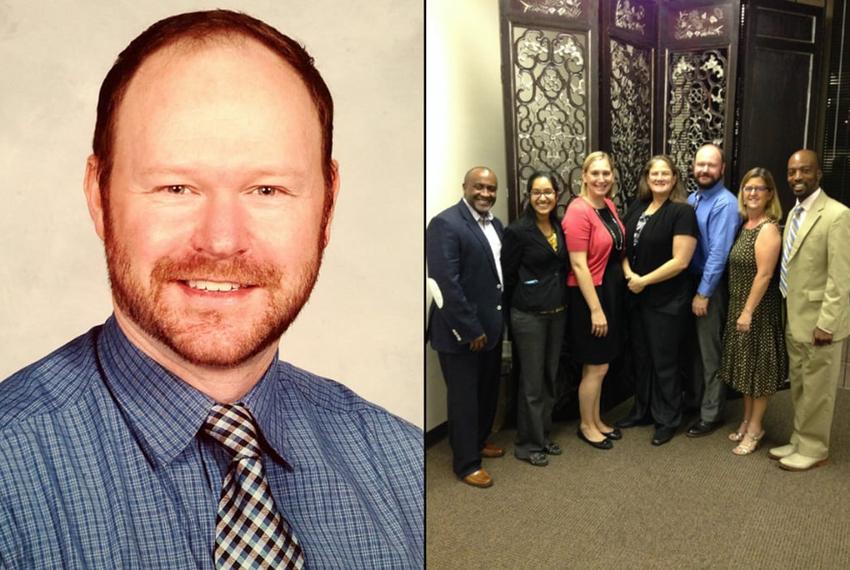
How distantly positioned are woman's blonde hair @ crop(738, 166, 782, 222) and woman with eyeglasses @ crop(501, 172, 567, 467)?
1.53ft

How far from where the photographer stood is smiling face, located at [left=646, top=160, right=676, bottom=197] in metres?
1.64

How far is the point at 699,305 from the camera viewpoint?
170cm

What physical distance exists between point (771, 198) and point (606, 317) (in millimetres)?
488

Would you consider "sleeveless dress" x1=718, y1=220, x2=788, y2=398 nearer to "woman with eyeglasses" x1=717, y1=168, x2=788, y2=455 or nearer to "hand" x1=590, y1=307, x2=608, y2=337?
"woman with eyeglasses" x1=717, y1=168, x2=788, y2=455

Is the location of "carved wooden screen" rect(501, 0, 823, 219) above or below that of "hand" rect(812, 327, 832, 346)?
above

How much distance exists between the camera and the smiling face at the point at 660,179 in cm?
164

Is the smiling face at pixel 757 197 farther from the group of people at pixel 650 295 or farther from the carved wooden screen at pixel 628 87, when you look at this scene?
the carved wooden screen at pixel 628 87

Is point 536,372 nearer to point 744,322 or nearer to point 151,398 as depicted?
point 744,322

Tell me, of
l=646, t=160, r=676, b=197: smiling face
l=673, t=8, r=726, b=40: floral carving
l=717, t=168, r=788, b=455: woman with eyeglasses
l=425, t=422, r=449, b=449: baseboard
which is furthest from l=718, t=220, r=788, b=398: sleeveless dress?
l=425, t=422, r=449, b=449: baseboard

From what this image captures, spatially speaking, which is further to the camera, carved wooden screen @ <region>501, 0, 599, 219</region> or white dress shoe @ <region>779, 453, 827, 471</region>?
white dress shoe @ <region>779, 453, 827, 471</region>

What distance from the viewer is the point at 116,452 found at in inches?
23.6

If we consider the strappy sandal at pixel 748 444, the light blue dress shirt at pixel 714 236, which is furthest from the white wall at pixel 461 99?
the strappy sandal at pixel 748 444

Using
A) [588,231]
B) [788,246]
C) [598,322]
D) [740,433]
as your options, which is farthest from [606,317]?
[740,433]

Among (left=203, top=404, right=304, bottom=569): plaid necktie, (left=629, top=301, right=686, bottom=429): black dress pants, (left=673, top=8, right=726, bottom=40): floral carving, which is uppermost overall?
(left=673, top=8, right=726, bottom=40): floral carving
